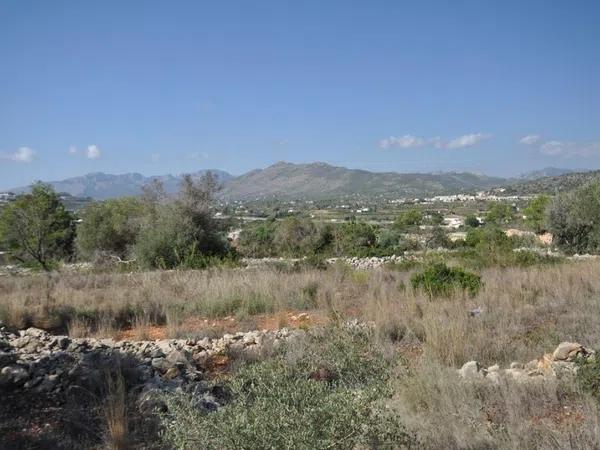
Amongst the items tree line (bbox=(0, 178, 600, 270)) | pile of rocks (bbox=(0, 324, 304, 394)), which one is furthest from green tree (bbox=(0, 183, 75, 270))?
pile of rocks (bbox=(0, 324, 304, 394))

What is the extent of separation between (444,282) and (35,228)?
23.2 meters

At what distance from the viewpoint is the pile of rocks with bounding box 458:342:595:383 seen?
447 cm

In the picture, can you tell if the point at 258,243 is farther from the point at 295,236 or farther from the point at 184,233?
the point at 184,233

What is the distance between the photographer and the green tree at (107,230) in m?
26.1

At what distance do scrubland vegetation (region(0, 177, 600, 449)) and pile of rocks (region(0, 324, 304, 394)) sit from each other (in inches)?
14.4

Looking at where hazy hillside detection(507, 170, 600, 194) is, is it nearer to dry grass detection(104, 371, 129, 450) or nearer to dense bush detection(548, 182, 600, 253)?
dense bush detection(548, 182, 600, 253)

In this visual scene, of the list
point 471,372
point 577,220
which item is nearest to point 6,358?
point 471,372

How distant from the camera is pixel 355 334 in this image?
4.93 m

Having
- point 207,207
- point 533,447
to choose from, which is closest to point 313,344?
point 533,447

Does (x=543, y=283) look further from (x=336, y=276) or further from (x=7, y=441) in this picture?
(x=7, y=441)

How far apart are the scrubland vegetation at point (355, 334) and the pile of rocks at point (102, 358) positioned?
1.20 ft


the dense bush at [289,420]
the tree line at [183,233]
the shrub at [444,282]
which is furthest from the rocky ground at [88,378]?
the tree line at [183,233]

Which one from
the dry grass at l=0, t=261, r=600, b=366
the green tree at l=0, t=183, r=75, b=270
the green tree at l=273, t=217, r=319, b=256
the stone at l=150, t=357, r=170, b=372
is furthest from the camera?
the green tree at l=273, t=217, r=319, b=256

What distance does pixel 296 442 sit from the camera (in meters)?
2.48
